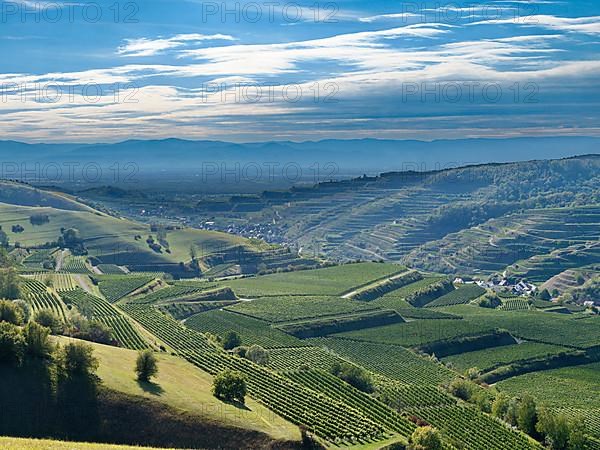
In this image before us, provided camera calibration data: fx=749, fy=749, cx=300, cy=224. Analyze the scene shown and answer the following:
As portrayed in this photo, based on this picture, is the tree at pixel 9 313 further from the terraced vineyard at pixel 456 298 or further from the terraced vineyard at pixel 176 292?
the terraced vineyard at pixel 456 298

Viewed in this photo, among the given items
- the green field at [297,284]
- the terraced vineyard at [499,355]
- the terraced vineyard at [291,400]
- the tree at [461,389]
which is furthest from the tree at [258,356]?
the green field at [297,284]

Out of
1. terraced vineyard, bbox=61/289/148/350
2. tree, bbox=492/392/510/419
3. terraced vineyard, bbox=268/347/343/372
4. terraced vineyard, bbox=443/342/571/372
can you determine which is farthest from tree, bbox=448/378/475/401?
terraced vineyard, bbox=61/289/148/350

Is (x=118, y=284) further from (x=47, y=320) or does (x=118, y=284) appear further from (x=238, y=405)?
(x=238, y=405)

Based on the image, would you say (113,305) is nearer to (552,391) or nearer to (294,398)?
(294,398)

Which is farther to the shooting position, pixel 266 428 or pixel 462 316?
pixel 462 316

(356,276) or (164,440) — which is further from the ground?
(164,440)

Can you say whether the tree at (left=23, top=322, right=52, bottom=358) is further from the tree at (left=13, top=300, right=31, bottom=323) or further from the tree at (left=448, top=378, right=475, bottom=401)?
the tree at (left=448, top=378, right=475, bottom=401)

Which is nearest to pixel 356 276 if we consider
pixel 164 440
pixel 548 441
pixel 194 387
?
pixel 548 441

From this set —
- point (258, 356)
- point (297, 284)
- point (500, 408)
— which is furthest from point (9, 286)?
point (297, 284)
